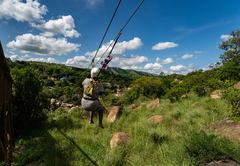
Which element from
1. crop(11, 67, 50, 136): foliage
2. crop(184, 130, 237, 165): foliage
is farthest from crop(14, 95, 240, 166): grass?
crop(11, 67, 50, 136): foliage

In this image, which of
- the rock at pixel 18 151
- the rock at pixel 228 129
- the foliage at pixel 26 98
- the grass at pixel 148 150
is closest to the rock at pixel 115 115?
the grass at pixel 148 150

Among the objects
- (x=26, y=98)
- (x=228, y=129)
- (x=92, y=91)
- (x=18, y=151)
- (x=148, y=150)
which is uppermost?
(x=92, y=91)

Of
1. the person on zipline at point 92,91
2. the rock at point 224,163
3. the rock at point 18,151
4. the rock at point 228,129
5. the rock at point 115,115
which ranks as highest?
the person on zipline at point 92,91

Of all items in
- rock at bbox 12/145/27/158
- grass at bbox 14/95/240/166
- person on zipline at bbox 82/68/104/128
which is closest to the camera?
grass at bbox 14/95/240/166

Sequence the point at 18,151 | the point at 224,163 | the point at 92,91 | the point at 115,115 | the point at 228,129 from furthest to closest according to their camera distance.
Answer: the point at 115,115
the point at 18,151
the point at 228,129
the point at 92,91
the point at 224,163

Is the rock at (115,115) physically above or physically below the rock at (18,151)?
above

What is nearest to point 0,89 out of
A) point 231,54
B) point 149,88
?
point 149,88

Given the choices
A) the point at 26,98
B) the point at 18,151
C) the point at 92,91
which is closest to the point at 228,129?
the point at 92,91

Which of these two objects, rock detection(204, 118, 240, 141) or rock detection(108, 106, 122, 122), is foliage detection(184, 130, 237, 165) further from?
rock detection(108, 106, 122, 122)

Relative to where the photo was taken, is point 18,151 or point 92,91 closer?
point 92,91

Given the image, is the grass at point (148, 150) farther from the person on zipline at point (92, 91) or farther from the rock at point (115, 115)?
the rock at point (115, 115)

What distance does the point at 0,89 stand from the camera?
3.14m

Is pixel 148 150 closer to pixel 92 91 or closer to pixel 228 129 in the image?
pixel 228 129

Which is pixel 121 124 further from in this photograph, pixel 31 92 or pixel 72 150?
pixel 31 92
